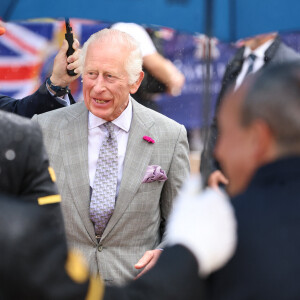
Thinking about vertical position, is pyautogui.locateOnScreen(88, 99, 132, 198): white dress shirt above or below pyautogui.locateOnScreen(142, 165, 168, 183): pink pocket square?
above

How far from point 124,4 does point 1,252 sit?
1.52 meters

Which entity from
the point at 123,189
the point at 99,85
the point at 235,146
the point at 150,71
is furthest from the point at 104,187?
the point at 235,146

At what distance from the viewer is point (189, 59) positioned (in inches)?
220

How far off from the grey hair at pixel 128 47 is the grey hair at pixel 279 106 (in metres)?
1.88

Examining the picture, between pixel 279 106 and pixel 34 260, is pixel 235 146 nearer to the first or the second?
pixel 279 106

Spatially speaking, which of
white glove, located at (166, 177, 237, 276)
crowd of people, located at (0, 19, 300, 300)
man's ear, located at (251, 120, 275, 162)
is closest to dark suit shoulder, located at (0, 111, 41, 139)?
crowd of people, located at (0, 19, 300, 300)

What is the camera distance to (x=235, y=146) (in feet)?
5.44

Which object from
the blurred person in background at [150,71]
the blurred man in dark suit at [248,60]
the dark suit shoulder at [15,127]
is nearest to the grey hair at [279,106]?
the dark suit shoulder at [15,127]

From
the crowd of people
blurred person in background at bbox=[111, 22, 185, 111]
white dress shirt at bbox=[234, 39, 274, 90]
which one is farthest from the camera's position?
blurred person in background at bbox=[111, 22, 185, 111]

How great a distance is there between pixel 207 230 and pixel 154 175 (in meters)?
1.72

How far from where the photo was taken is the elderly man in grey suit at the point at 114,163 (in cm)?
318

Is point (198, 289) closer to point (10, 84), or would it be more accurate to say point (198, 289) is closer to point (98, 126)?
point (98, 126)

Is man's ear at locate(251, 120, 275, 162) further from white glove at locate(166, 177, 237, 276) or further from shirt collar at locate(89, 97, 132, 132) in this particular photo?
shirt collar at locate(89, 97, 132, 132)

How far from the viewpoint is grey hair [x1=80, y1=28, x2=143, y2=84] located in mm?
3510
